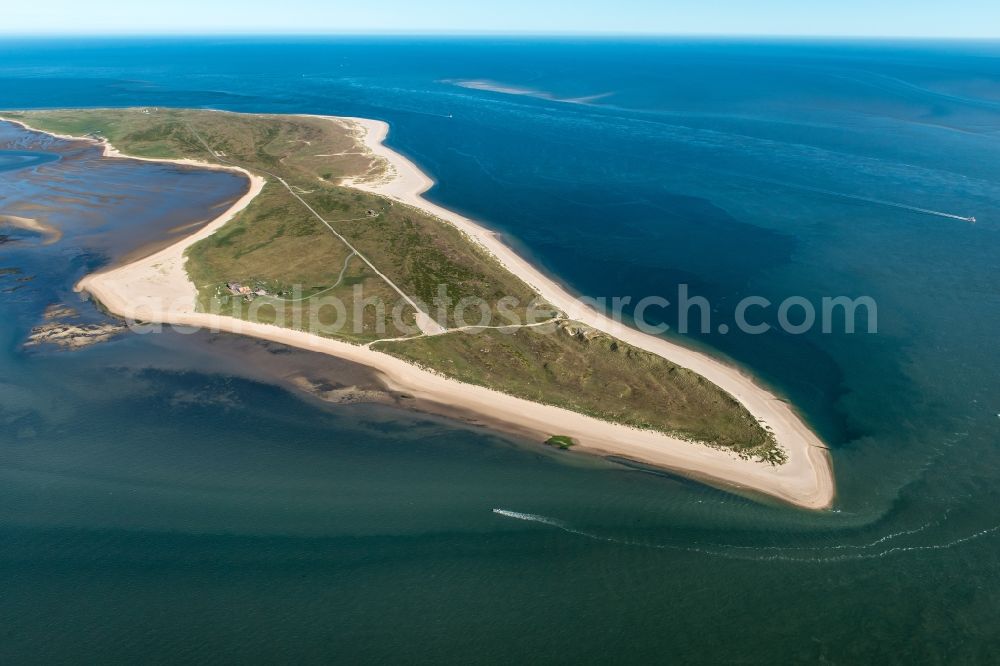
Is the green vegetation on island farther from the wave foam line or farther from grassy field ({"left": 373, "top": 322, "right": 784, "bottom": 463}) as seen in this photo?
the wave foam line

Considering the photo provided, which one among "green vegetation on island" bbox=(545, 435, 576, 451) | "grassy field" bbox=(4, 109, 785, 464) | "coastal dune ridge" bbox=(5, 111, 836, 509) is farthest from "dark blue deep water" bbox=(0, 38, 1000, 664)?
"grassy field" bbox=(4, 109, 785, 464)

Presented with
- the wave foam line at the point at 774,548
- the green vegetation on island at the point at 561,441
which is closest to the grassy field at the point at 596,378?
the green vegetation on island at the point at 561,441

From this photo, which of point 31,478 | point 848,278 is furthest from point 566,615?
point 848,278

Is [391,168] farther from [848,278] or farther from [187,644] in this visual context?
[187,644]

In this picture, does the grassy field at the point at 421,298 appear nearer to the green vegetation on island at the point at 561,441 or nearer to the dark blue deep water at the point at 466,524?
the green vegetation on island at the point at 561,441

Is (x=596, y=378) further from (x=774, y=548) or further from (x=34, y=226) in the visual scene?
(x=34, y=226)
